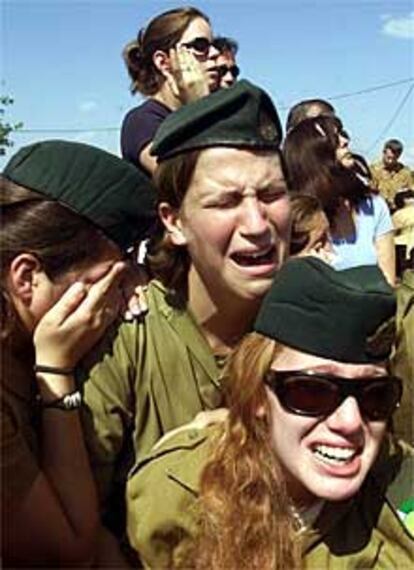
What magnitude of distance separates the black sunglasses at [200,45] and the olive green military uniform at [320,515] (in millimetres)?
2081

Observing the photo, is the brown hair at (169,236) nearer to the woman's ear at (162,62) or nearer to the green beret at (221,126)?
the green beret at (221,126)

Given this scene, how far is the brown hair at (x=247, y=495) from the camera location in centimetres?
192

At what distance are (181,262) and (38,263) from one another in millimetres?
599

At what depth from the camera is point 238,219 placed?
7.66 feet

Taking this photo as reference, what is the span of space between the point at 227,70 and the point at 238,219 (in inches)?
68.3

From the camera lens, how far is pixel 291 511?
1.97 meters

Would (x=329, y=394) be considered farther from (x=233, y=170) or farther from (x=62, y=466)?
(x=233, y=170)

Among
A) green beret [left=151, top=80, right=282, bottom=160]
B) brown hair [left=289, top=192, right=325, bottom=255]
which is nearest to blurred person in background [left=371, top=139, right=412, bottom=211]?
brown hair [left=289, top=192, right=325, bottom=255]

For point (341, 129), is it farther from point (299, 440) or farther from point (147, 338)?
point (299, 440)

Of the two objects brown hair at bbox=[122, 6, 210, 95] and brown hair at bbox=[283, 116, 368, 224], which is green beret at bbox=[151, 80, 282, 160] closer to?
brown hair at bbox=[283, 116, 368, 224]

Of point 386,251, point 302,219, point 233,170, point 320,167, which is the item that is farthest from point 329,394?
point 386,251

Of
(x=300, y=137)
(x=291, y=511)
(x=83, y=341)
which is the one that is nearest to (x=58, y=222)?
(x=83, y=341)

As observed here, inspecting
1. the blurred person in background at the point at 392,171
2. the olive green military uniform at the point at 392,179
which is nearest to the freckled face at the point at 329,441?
the olive green military uniform at the point at 392,179

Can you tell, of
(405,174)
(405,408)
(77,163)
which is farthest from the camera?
(405,174)
